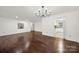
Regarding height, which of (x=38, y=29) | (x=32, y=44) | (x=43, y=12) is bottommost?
(x=32, y=44)

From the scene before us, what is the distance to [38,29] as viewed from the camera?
1.80 m

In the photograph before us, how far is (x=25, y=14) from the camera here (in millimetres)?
1779

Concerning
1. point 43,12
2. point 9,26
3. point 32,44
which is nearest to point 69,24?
→ point 43,12

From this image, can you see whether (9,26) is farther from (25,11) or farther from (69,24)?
(69,24)

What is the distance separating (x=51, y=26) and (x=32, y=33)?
1.22ft

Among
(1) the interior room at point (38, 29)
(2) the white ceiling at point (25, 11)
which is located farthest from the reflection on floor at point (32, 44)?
(2) the white ceiling at point (25, 11)

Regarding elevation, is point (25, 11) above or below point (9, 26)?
above

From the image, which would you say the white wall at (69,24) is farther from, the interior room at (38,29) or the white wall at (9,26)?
the white wall at (9,26)

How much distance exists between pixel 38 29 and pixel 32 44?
30cm

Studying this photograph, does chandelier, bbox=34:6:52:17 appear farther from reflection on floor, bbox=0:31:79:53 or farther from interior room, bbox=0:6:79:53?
reflection on floor, bbox=0:31:79:53

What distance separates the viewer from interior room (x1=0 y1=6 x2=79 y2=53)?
175cm

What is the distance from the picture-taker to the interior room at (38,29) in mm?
1746
